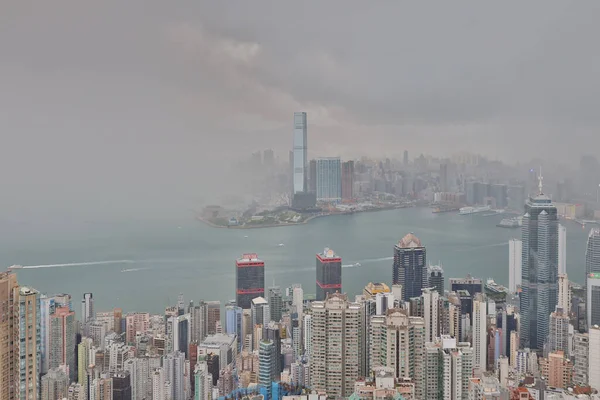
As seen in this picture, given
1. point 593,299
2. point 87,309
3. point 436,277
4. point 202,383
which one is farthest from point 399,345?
point 87,309

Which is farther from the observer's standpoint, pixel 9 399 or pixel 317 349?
pixel 317 349

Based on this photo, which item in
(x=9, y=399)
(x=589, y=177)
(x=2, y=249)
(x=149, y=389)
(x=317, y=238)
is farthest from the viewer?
(x=317, y=238)

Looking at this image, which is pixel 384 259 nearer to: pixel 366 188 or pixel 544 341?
pixel 366 188

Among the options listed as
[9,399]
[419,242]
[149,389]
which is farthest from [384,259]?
[9,399]

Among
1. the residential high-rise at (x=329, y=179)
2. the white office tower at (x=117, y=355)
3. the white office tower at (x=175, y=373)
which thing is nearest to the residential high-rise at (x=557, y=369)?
the white office tower at (x=175, y=373)

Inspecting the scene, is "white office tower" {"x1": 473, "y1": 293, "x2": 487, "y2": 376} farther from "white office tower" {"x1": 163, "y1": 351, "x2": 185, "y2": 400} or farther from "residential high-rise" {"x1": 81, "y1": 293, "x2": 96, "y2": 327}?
"residential high-rise" {"x1": 81, "y1": 293, "x2": 96, "y2": 327}
